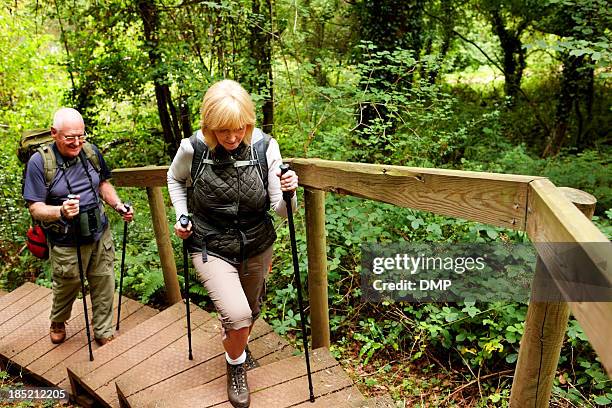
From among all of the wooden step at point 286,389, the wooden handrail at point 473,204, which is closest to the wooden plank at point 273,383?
the wooden step at point 286,389

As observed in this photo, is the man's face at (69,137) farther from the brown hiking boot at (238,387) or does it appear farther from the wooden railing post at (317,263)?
the brown hiking boot at (238,387)

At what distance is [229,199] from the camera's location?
2.56m

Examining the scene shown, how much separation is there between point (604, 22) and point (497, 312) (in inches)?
A: 182

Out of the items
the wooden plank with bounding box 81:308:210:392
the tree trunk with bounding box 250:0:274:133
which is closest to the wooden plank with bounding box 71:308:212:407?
the wooden plank with bounding box 81:308:210:392

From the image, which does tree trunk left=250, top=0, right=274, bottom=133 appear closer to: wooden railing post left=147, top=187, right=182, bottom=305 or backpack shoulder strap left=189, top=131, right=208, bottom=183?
wooden railing post left=147, top=187, right=182, bottom=305

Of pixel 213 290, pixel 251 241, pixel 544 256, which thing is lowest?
pixel 213 290

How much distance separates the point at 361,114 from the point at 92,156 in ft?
9.29

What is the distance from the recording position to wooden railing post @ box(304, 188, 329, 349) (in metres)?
2.99

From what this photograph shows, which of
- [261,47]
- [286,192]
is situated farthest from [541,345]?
[261,47]

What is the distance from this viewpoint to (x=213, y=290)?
259cm

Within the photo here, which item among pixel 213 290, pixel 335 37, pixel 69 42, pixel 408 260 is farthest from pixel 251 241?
pixel 335 37

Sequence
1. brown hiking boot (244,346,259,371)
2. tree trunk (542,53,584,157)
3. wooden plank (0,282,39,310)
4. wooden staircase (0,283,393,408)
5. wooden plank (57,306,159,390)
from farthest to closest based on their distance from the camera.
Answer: tree trunk (542,53,584,157) → wooden plank (0,282,39,310) → wooden plank (57,306,159,390) → brown hiking boot (244,346,259,371) → wooden staircase (0,283,393,408)

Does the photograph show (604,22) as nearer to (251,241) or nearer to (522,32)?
(251,241)

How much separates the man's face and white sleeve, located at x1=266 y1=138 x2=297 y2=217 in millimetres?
1598
